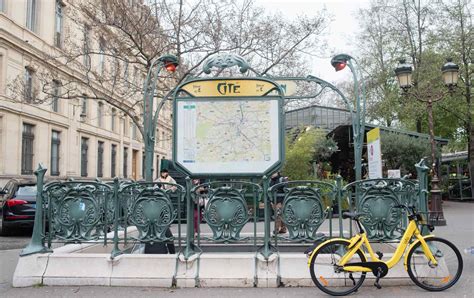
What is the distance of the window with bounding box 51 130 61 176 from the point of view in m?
28.5

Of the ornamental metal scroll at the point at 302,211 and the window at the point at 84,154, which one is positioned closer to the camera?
the ornamental metal scroll at the point at 302,211

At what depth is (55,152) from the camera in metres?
29.0

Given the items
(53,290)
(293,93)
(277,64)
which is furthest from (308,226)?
(277,64)

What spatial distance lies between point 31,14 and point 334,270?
26.9m

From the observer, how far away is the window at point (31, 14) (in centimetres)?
2577

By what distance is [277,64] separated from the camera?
18172 mm

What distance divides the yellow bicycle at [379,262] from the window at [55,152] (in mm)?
26333

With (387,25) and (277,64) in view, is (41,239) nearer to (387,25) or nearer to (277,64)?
(277,64)

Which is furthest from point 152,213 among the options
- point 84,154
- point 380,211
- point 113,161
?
point 113,161

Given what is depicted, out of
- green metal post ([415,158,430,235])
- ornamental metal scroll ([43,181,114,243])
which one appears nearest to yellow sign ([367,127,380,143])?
green metal post ([415,158,430,235])

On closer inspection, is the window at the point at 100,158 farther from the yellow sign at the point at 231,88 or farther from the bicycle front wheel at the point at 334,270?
the bicycle front wheel at the point at 334,270

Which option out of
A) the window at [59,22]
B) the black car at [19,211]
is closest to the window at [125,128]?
the window at [59,22]

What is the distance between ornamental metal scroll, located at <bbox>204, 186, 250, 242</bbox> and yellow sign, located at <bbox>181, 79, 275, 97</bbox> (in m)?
2.04

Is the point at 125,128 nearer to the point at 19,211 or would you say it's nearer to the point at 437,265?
the point at 19,211
